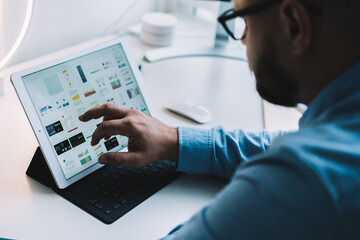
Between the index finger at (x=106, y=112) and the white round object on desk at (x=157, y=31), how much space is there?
68 cm

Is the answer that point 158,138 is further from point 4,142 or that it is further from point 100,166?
point 4,142

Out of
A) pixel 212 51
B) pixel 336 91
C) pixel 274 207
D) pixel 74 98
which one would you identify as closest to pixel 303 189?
pixel 274 207

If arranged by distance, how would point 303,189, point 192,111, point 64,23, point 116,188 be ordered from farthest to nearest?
point 64,23
point 192,111
point 116,188
point 303,189

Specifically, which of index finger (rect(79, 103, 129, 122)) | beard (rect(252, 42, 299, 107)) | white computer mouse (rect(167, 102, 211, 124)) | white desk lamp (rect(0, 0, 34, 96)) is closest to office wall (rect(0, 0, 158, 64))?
white desk lamp (rect(0, 0, 34, 96))

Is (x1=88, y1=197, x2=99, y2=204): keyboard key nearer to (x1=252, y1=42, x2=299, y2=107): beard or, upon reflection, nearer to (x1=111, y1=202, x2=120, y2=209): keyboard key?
(x1=111, y1=202, x2=120, y2=209): keyboard key

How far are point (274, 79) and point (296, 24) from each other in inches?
4.8

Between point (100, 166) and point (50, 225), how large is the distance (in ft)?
0.56

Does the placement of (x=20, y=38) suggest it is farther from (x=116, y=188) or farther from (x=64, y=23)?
(x=64, y=23)

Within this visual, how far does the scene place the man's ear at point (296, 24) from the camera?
575 mm

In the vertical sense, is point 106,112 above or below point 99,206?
above

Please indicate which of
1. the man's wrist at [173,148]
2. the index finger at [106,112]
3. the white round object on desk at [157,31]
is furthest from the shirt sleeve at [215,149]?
the white round object on desk at [157,31]

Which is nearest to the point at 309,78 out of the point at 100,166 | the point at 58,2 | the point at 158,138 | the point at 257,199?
the point at 257,199

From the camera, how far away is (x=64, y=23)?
1.36 metres

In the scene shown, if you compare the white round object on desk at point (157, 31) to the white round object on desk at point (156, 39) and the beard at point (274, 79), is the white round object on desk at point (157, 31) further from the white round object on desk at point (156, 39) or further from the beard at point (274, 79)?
the beard at point (274, 79)
